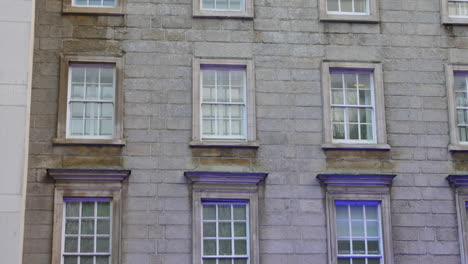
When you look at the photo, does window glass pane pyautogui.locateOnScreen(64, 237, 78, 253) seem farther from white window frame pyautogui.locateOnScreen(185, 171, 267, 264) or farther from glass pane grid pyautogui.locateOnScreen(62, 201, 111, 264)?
white window frame pyautogui.locateOnScreen(185, 171, 267, 264)

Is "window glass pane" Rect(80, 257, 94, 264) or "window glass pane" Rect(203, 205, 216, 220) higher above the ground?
"window glass pane" Rect(203, 205, 216, 220)

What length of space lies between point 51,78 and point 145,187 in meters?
3.47

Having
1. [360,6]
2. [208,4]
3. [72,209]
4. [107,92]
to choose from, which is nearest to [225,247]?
[72,209]

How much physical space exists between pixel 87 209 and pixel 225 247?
3.32 m

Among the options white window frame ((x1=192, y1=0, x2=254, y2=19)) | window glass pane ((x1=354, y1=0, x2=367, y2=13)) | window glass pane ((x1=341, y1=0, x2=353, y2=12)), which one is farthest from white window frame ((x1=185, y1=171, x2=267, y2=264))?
window glass pane ((x1=354, y1=0, x2=367, y2=13))

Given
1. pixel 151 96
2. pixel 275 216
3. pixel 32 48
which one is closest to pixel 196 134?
pixel 151 96

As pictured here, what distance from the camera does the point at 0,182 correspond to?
16.1 meters

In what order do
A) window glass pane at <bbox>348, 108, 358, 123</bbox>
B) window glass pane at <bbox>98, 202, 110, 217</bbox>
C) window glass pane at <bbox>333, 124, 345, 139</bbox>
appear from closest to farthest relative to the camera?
1. window glass pane at <bbox>98, 202, 110, 217</bbox>
2. window glass pane at <bbox>333, 124, 345, 139</bbox>
3. window glass pane at <bbox>348, 108, 358, 123</bbox>

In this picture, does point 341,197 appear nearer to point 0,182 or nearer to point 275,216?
point 275,216

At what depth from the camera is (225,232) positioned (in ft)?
58.6

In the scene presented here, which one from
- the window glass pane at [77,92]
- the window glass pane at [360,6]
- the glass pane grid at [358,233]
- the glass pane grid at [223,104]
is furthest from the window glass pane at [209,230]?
the window glass pane at [360,6]

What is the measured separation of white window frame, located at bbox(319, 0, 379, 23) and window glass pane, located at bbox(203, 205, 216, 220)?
548cm

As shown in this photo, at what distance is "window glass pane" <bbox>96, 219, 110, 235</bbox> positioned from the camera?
17.6 m

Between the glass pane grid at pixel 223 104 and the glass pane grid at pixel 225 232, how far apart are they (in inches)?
69.4
